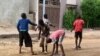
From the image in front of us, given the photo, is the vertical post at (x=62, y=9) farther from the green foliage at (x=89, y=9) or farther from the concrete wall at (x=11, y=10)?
the concrete wall at (x=11, y=10)

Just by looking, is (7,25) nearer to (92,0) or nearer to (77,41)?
(77,41)

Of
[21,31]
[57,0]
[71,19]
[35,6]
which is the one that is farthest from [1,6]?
[21,31]

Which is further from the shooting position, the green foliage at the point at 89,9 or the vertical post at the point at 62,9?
the green foliage at the point at 89,9

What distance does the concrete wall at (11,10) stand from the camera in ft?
89.1

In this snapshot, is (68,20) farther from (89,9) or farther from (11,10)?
(11,10)

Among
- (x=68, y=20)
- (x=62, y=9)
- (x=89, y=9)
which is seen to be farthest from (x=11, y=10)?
(x=89, y=9)

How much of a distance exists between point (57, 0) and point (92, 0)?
17.1 ft

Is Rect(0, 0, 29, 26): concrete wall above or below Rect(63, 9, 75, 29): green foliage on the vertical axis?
above

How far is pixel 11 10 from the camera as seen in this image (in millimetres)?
27484

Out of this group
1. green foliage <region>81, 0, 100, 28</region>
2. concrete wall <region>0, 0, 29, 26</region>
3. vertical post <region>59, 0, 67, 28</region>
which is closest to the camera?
concrete wall <region>0, 0, 29, 26</region>

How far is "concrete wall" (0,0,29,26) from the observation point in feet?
89.1

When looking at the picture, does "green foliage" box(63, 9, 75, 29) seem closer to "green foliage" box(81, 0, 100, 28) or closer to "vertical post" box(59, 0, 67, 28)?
"vertical post" box(59, 0, 67, 28)

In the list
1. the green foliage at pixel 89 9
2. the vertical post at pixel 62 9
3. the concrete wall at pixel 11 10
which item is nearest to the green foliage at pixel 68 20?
the vertical post at pixel 62 9

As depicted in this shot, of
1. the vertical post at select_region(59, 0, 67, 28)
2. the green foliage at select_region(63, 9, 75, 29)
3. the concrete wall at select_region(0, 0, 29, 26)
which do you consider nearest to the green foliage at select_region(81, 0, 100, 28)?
the green foliage at select_region(63, 9, 75, 29)
